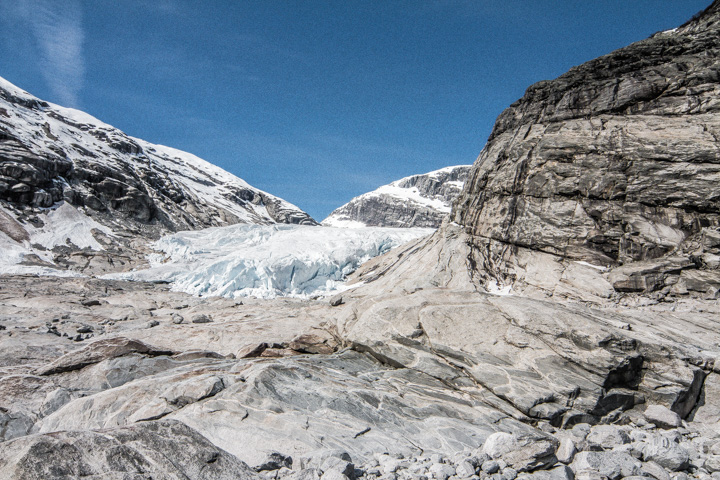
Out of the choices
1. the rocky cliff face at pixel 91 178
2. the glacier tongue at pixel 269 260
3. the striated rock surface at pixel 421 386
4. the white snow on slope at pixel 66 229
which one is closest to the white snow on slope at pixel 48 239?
the white snow on slope at pixel 66 229

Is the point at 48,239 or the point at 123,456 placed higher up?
the point at 48,239

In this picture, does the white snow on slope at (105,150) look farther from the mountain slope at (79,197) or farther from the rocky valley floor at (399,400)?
the rocky valley floor at (399,400)

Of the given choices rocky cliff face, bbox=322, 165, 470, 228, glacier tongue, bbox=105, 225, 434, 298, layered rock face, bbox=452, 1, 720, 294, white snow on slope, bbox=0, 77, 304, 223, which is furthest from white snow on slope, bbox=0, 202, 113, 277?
rocky cliff face, bbox=322, 165, 470, 228

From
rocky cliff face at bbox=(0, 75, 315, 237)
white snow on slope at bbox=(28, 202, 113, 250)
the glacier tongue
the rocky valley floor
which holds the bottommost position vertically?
the rocky valley floor

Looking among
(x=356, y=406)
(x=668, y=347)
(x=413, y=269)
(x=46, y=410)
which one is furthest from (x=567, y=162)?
(x=46, y=410)

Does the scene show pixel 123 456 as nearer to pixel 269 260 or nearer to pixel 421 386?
pixel 421 386

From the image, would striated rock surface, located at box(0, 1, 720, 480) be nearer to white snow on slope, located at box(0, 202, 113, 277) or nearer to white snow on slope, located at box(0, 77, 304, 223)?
white snow on slope, located at box(0, 202, 113, 277)

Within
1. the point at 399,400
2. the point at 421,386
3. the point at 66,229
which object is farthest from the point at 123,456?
the point at 66,229
